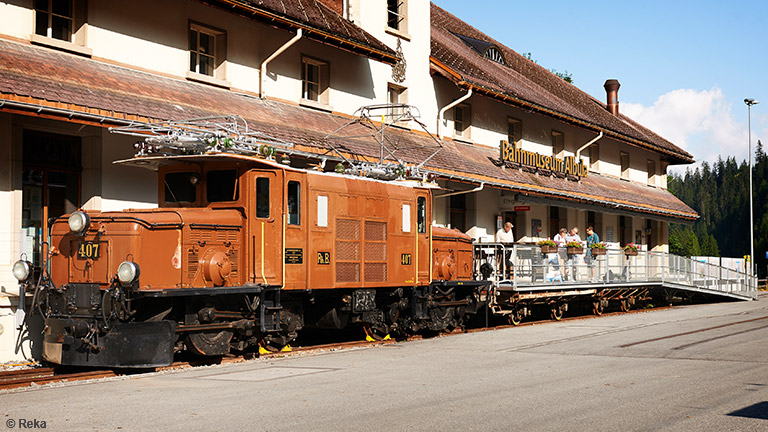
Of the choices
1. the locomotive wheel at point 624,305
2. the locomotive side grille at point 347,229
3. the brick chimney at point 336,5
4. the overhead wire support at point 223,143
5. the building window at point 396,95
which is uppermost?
→ the brick chimney at point 336,5

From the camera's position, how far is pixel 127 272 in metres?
11.5

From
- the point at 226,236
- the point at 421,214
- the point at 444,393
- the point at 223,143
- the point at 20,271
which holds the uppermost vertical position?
the point at 223,143

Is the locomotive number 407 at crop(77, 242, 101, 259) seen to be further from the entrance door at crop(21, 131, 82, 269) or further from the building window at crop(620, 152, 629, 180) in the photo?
the building window at crop(620, 152, 629, 180)

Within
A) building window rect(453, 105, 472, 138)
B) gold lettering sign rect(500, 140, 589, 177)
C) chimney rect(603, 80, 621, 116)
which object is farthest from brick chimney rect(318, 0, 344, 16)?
chimney rect(603, 80, 621, 116)

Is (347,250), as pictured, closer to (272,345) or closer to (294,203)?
(294,203)

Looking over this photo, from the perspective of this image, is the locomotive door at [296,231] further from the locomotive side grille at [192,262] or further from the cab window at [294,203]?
the locomotive side grille at [192,262]

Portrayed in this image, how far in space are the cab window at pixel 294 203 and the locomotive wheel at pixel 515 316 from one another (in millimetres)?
9724

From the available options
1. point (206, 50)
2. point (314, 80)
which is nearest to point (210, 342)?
point (206, 50)

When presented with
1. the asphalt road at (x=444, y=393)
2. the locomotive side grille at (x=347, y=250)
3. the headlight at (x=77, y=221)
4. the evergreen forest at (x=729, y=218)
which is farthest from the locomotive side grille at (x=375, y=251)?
the evergreen forest at (x=729, y=218)

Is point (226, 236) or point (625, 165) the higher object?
point (625, 165)

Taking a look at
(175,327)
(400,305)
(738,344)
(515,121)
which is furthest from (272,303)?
(515,121)

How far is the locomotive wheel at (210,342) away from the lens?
1272cm

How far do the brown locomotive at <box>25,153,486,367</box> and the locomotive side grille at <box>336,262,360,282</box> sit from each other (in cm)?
3

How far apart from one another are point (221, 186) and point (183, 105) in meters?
3.08
